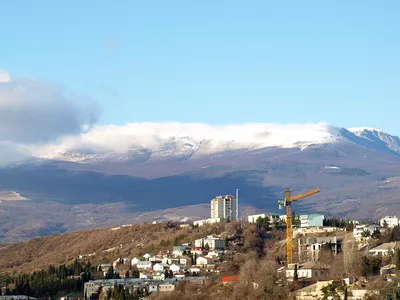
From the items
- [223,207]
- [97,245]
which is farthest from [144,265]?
[223,207]

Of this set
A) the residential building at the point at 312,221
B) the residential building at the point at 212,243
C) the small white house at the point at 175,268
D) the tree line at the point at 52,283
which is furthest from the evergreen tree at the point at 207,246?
the tree line at the point at 52,283

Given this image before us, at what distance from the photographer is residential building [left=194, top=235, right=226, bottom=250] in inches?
4921

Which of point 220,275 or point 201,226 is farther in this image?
point 201,226

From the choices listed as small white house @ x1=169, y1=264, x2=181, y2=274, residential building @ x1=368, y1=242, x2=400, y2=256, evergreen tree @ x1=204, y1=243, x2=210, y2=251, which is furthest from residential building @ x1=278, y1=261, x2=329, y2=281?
evergreen tree @ x1=204, y1=243, x2=210, y2=251

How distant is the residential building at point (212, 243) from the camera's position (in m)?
125

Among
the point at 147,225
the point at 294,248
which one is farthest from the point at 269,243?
the point at 147,225

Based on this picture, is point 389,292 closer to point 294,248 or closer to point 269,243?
point 294,248

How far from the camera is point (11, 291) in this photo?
107125mm

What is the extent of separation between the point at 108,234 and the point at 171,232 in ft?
63.6

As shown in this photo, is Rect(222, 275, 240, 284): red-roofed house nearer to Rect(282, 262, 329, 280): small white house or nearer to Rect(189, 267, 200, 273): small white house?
Rect(282, 262, 329, 280): small white house

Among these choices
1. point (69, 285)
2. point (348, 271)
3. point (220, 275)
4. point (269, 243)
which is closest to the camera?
point (348, 271)

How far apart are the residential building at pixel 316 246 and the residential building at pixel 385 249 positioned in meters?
4.07

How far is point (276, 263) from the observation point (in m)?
96.2

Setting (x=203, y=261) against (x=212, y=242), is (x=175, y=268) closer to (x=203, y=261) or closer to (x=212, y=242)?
(x=203, y=261)
